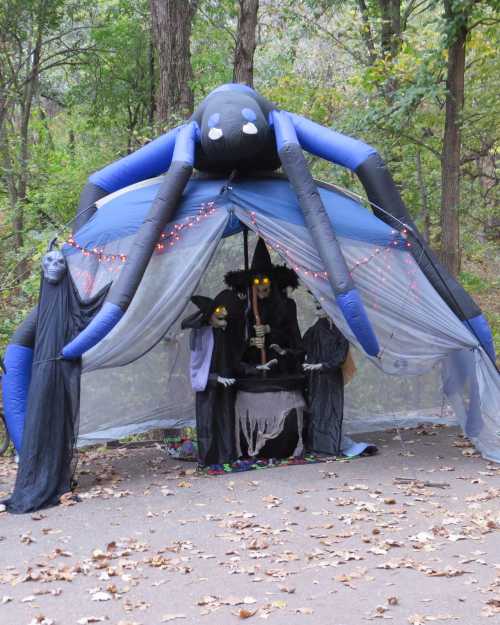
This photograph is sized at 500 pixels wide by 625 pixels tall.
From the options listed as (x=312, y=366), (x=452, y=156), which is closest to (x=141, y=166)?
(x=312, y=366)

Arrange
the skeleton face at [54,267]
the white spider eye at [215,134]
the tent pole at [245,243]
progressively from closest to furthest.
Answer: the skeleton face at [54,267], the white spider eye at [215,134], the tent pole at [245,243]

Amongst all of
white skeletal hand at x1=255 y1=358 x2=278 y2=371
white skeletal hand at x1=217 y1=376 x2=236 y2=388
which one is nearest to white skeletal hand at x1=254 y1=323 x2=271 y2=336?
white skeletal hand at x1=255 y1=358 x2=278 y2=371

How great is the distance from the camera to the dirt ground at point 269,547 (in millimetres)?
4738

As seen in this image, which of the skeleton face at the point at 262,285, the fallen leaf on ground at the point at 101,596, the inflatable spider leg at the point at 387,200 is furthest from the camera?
the skeleton face at the point at 262,285

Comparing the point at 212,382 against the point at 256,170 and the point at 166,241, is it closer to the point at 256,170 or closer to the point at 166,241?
the point at 166,241

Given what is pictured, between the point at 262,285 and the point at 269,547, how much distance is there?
3.79 meters

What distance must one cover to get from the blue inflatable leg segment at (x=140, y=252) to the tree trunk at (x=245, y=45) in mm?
3709

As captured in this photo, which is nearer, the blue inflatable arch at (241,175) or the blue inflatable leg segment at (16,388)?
the blue inflatable arch at (241,175)

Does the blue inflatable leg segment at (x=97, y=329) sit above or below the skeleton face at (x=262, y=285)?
below

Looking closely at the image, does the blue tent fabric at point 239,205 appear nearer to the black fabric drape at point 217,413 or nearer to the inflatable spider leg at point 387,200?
the inflatable spider leg at point 387,200

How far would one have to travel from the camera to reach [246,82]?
11.4m

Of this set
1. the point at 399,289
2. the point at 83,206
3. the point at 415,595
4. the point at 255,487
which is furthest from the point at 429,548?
the point at 83,206

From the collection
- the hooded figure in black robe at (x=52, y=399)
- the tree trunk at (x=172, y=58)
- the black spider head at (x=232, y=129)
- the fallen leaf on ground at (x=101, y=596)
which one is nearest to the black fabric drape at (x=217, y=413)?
the hooded figure in black robe at (x=52, y=399)

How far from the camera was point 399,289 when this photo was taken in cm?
805
